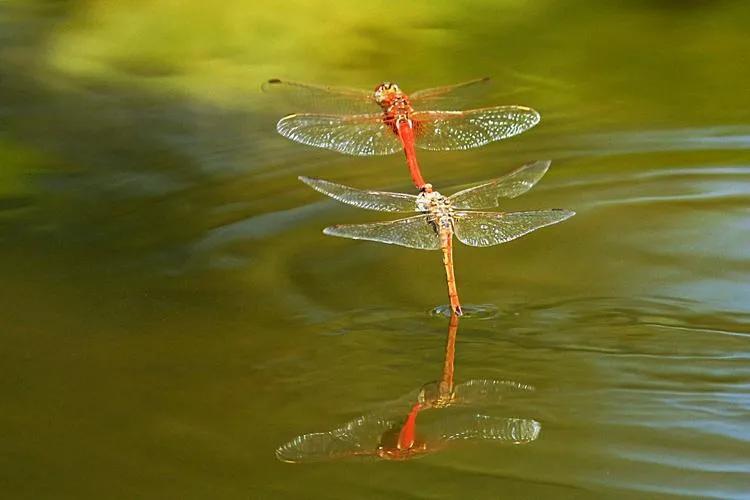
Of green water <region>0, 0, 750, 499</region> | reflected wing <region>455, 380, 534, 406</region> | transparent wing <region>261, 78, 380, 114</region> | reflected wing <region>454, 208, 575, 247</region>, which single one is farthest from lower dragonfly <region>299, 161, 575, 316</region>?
transparent wing <region>261, 78, 380, 114</region>

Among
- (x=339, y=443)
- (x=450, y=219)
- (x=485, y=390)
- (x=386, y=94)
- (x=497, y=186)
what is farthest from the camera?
(x=386, y=94)

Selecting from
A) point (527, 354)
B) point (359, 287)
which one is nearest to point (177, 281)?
point (359, 287)

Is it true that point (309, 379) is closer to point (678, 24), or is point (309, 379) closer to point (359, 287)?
point (359, 287)

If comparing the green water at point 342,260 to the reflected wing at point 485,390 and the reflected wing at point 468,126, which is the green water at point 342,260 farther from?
the reflected wing at point 468,126

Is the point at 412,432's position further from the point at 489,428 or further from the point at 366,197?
the point at 366,197

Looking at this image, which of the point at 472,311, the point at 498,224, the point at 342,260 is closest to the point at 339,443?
the point at 472,311

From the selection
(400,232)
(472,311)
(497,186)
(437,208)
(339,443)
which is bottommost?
(339,443)

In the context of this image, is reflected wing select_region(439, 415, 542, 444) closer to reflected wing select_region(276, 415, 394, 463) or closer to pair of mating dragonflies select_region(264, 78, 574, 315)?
reflected wing select_region(276, 415, 394, 463)
